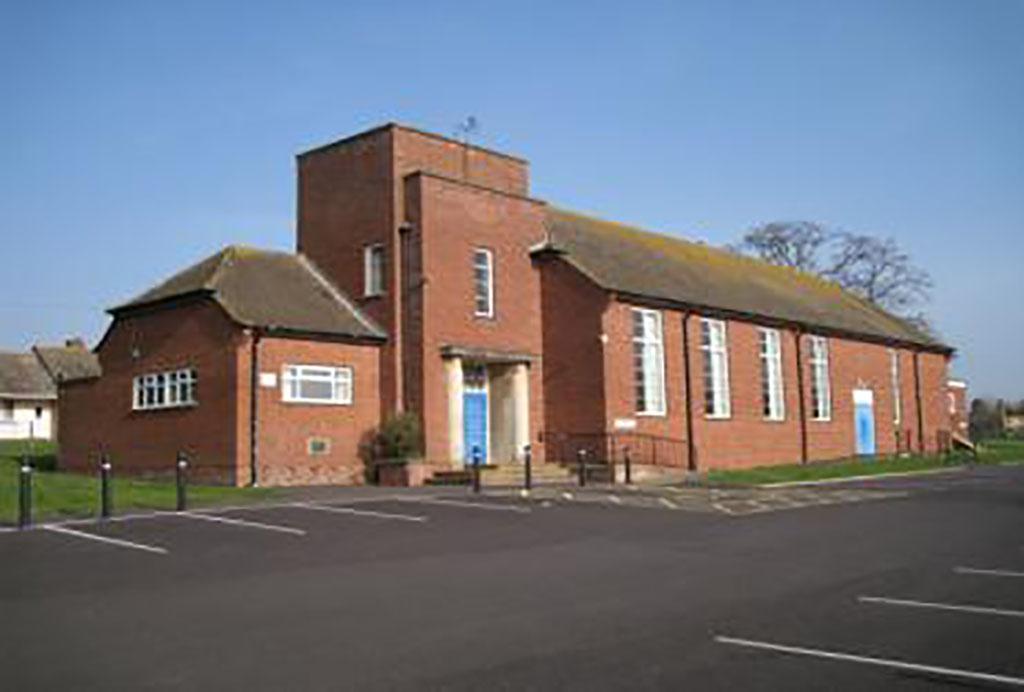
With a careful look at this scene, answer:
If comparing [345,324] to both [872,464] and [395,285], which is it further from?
[872,464]

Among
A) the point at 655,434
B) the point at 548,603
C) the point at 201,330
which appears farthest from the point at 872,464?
the point at 548,603

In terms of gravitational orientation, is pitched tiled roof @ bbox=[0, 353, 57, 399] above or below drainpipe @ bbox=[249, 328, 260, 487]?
above

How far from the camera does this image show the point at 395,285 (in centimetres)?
2945

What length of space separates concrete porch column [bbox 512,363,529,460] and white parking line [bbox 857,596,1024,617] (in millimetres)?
21159

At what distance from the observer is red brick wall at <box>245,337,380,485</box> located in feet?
85.5

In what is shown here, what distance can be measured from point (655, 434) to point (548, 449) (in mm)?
3139

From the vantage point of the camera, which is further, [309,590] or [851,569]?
[851,569]

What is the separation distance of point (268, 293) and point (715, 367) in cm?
1467

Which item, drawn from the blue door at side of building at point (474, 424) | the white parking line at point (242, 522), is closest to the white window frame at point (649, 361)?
the blue door at side of building at point (474, 424)

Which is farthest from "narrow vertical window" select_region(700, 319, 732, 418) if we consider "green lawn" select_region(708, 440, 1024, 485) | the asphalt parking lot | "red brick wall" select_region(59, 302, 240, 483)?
the asphalt parking lot

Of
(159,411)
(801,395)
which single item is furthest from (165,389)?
(801,395)

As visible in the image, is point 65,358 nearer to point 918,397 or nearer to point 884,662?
point 918,397

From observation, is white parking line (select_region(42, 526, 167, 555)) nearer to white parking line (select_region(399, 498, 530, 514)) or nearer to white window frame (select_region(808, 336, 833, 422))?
white parking line (select_region(399, 498, 530, 514))

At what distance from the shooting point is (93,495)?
21.7 meters
